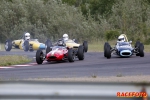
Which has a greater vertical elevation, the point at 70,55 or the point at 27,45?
the point at 27,45

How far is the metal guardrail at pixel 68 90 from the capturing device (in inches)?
259

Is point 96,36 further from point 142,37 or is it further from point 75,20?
point 142,37

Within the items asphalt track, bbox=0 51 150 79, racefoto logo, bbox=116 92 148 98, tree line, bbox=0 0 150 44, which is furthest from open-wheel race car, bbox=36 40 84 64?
tree line, bbox=0 0 150 44

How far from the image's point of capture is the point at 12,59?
89.5 feet

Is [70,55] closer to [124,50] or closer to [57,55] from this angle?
[57,55]

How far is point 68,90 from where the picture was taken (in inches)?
260

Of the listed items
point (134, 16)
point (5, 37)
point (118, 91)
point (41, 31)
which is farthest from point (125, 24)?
point (118, 91)

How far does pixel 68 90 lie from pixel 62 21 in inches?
1922

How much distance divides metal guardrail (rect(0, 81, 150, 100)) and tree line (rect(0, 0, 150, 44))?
4315cm

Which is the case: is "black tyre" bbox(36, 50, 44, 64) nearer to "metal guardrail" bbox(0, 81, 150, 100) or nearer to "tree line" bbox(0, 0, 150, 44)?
"metal guardrail" bbox(0, 81, 150, 100)

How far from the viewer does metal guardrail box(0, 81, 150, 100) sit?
21.5 feet

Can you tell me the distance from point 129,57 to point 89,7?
4577 centimetres

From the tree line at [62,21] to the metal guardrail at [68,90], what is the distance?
142 ft

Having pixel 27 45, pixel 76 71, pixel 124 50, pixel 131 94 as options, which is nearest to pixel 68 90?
pixel 131 94
